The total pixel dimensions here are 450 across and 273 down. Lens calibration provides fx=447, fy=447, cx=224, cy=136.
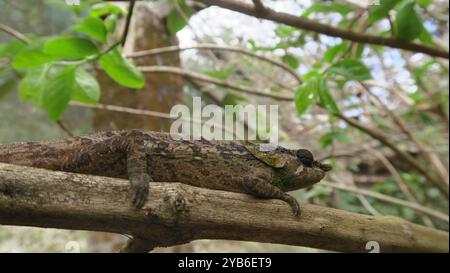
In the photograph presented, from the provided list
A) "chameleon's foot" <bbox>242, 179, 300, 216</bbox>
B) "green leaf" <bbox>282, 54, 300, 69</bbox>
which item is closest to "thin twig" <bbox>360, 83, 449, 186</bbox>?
"green leaf" <bbox>282, 54, 300, 69</bbox>

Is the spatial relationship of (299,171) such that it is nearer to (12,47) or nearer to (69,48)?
(69,48)

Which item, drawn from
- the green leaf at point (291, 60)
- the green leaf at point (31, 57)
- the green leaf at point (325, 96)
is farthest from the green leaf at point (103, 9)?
the green leaf at point (325, 96)

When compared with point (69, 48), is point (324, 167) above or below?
below

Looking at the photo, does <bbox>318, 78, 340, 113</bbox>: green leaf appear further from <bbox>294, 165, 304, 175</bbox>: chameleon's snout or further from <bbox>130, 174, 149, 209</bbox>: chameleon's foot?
<bbox>130, 174, 149, 209</bbox>: chameleon's foot

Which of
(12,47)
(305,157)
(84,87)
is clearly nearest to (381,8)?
(305,157)

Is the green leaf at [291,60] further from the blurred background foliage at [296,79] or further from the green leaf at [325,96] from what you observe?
the green leaf at [325,96]


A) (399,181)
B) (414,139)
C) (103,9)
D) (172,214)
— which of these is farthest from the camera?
(399,181)

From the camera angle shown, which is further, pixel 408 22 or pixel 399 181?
pixel 399 181
